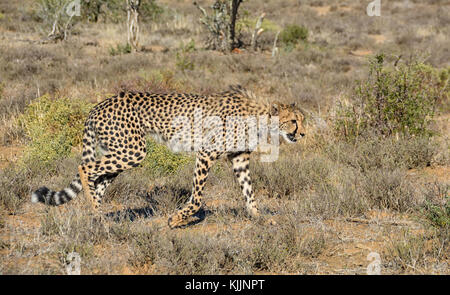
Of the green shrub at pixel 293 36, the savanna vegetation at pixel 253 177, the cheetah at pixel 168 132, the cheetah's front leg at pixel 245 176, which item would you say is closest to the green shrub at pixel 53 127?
the savanna vegetation at pixel 253 177

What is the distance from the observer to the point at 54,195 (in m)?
4.09

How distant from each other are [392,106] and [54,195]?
14.9ft

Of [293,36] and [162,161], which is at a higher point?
[293,36]

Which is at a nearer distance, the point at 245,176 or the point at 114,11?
the point at 245,176

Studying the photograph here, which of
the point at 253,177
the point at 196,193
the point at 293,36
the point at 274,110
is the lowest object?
the point at 253,177

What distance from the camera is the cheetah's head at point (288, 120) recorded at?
429 centimetres

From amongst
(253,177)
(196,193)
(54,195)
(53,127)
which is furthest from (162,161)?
(53,127)

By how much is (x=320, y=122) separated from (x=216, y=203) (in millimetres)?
2694

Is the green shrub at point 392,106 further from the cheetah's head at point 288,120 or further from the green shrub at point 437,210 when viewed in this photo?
the cheetah's head at point 288,120

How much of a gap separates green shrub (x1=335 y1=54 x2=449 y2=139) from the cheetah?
2573mm

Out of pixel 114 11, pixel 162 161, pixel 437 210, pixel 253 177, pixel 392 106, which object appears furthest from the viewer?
pixel 114 11

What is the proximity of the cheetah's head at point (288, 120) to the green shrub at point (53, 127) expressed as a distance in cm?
314

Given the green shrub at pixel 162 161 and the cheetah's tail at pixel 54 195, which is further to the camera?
the green shrub at pixel 162 161

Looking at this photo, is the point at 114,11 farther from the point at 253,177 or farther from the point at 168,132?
the point at 168,132
